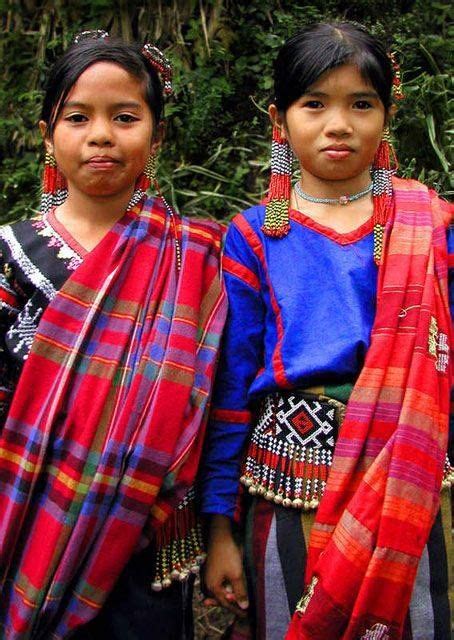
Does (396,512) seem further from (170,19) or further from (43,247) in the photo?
(170,19)

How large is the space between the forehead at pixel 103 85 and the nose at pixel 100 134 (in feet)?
0.22

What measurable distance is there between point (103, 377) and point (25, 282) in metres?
0.35

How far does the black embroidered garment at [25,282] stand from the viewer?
1808mm

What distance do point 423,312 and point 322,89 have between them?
2.02ft

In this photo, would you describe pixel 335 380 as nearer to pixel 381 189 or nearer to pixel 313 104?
pixel 381 189

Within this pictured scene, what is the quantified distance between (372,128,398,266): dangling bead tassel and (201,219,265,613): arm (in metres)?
0.32

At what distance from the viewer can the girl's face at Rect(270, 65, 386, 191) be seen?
1777 millimetres

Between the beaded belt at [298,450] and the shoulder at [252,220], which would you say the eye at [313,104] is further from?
the beaded belt at [298,450]

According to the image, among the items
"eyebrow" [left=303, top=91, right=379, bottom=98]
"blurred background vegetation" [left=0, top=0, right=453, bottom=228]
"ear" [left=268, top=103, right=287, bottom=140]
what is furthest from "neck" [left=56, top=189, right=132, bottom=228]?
"blurred background vegetation" [left=0, top=0, right=453, bottom=228]

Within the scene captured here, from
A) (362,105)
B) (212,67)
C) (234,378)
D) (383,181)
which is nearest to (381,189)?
(383,181)

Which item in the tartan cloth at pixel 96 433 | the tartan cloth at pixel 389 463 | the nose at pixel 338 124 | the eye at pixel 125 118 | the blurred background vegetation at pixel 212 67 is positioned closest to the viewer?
the tartan cloth at pixel 389 463

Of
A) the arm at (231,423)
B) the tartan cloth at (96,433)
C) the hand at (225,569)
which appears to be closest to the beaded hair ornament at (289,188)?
the arm at (231,423)

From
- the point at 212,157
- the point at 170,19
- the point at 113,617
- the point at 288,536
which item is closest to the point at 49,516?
the point at 113,617

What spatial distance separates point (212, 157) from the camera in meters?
3.31
